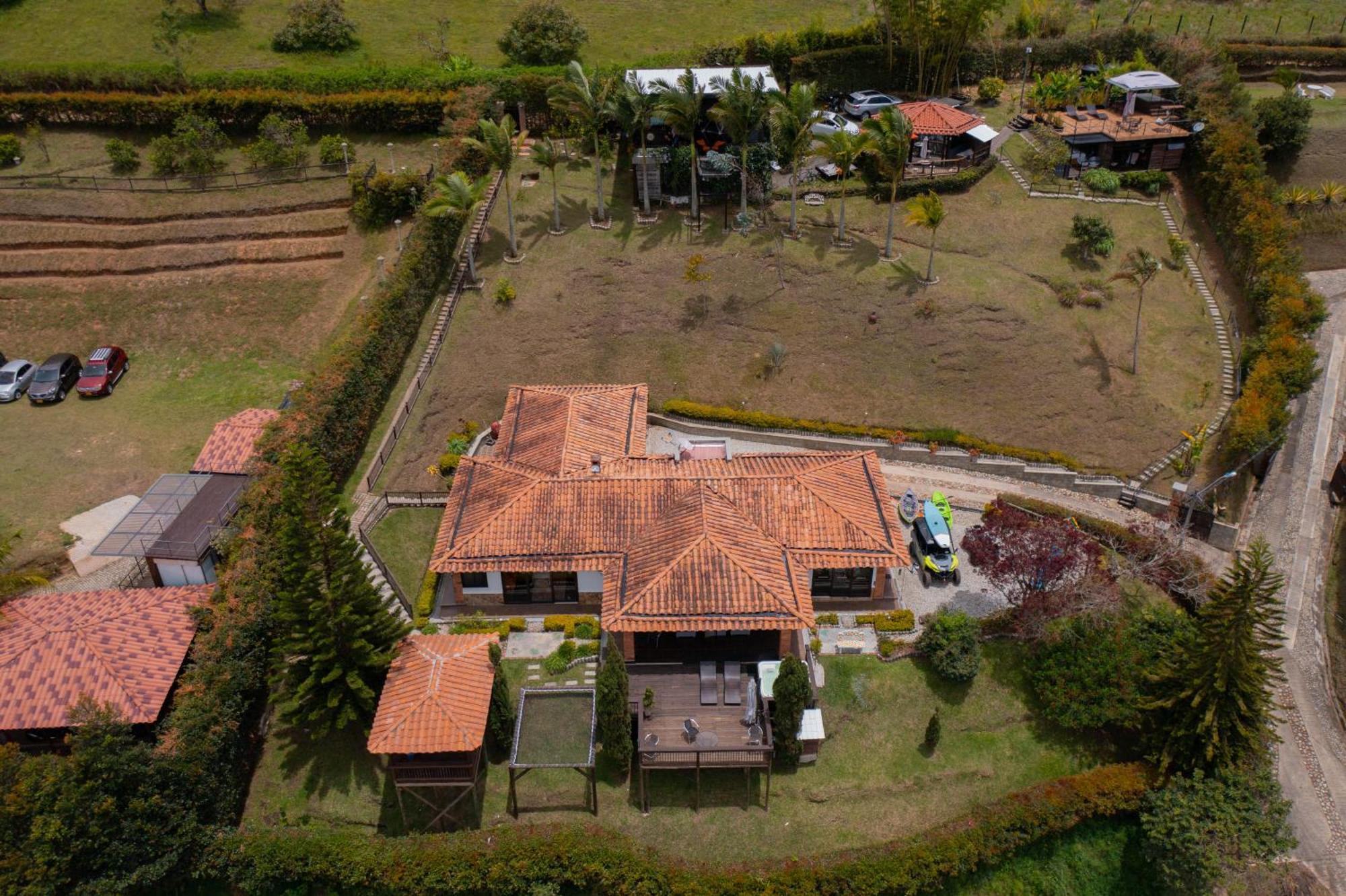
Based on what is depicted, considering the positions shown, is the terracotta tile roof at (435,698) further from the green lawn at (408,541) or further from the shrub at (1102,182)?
the shrub at (1102,182)

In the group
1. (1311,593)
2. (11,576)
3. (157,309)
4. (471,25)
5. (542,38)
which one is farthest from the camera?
(471,25)

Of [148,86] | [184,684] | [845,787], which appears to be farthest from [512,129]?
[845,787]

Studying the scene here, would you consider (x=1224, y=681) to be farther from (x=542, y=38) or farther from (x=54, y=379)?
(x=542, y=38)

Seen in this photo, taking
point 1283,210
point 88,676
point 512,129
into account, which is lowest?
point 88,676

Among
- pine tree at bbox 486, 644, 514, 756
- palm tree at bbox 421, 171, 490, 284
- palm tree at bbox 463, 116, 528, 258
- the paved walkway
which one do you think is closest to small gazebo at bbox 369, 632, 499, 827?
pine tree at bbox 486, 644, 514, 756

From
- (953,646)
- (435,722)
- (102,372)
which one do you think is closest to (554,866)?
(435,722)

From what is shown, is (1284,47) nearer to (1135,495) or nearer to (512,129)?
(1135,495)

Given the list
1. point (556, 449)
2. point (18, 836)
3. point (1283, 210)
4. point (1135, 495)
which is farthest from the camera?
point (1283, 210)
